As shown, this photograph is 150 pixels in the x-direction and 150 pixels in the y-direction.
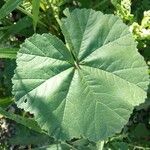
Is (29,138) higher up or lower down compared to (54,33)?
lower down

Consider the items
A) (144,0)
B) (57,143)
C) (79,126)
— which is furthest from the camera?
(144,0)

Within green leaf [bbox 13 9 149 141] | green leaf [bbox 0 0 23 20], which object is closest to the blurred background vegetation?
green leaf [bbox 0 0 23 20]

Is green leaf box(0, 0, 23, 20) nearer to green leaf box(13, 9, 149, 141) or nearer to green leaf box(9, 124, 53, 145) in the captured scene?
green leaf box(13, 9, 149, 141)

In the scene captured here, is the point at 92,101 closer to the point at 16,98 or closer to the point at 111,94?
the point at 111,94

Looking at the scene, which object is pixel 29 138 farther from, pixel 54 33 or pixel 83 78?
pixel 83 78

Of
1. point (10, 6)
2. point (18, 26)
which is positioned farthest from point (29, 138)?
point (10, 6)

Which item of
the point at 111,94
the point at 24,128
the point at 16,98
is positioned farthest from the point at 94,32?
the point at 24,128
